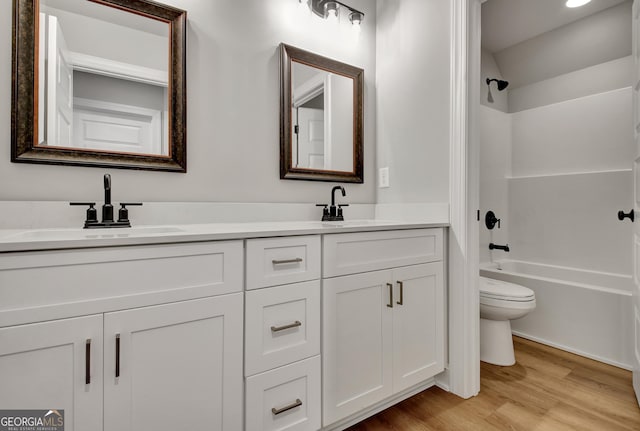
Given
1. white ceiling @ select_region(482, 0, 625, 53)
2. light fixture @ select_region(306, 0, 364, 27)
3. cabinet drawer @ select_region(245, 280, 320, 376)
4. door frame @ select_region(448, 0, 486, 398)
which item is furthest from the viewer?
white ceiling @ select_region(482, 0, 625, 53)

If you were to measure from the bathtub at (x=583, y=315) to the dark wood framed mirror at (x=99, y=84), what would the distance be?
8.43ft

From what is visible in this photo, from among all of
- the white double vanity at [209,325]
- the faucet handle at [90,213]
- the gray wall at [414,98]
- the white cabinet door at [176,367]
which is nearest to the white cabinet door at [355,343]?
the white double vanity at [209,325]

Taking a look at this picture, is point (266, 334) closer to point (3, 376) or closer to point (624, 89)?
point (3, 376)

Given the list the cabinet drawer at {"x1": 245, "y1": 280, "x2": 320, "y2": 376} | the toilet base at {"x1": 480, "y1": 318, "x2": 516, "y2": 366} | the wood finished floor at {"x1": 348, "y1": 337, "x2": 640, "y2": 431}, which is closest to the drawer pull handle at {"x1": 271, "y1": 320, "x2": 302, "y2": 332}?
the cabinet drawer at {"x1": 245, "y1": 280, "x2": 320, "y2": 376}

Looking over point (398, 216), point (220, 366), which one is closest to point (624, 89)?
point (398, 216)

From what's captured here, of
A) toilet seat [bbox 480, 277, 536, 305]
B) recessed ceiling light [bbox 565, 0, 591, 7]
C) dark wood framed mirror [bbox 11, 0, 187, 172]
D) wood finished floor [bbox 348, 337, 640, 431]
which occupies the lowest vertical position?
wood finished floor [bbox 348, 337, 640, 431]

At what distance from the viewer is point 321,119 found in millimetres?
1928

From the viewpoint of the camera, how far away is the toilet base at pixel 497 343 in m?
2.03

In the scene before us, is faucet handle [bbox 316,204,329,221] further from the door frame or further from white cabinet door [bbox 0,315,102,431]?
white cabinet door [bbox 0,315,102,431]

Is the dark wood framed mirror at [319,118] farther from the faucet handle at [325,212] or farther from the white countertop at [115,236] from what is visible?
the white countertop at [115,236]

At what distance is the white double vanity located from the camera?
0.82 metres

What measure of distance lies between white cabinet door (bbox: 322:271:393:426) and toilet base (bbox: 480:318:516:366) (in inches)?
37.1

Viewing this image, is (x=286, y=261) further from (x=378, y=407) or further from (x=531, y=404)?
(x=531, y=404)

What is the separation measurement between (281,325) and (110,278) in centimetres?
56
